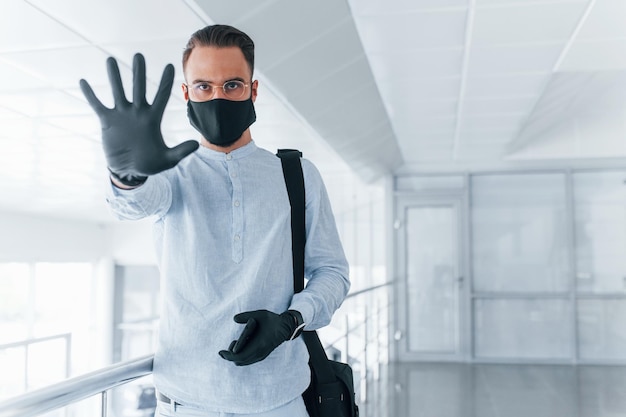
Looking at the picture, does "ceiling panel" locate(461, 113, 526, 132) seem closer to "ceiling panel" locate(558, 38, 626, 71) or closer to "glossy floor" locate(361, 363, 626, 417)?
"ceiling panel" locate(558, 38, 626, 71)

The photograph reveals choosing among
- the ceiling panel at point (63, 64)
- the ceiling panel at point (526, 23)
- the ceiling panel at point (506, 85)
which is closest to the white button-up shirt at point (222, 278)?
the ceiling panel at point (63, 64)

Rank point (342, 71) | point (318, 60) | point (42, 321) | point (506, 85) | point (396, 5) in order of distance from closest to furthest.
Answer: point (396, 5)
point (318, 60)
point (342, 71)
point (506, 85)
point (42, 321)

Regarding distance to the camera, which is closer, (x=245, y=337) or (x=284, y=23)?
(x=245, y=337)

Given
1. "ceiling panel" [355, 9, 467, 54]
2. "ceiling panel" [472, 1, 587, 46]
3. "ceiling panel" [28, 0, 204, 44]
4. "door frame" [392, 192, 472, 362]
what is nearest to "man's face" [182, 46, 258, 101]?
"ceiling panel" [28, 0, 204, 44]

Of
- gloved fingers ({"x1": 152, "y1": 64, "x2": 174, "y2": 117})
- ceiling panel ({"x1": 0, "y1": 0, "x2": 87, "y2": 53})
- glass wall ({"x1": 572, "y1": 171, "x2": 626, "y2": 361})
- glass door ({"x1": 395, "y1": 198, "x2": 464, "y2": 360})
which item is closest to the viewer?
gloved fingers ({"x1": 152, "y1": 64, "x2": 174, "y2": 117})

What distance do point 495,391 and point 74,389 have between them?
185 inches

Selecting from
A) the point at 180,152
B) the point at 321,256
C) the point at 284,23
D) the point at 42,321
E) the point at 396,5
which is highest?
the point at 396,5

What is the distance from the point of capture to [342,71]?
127 inches

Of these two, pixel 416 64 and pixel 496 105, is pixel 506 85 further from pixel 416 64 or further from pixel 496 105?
pixel 416 64

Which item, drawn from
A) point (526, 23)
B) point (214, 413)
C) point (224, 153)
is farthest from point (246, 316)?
point (526, 23)

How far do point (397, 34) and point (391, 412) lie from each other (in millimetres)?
2565

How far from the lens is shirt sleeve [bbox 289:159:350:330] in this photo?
1.04 m

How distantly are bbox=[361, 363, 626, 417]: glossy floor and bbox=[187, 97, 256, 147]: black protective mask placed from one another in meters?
3.32

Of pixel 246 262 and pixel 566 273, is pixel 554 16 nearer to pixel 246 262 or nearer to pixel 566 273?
pixel 246 262
